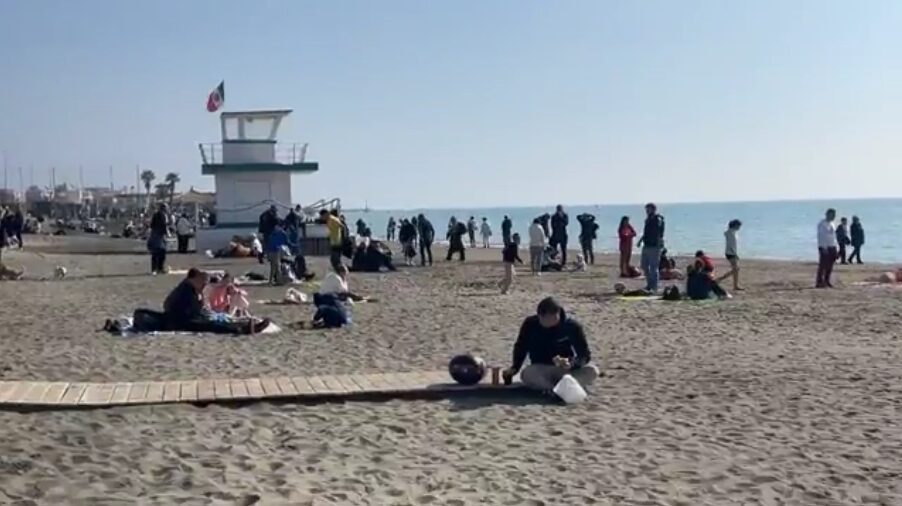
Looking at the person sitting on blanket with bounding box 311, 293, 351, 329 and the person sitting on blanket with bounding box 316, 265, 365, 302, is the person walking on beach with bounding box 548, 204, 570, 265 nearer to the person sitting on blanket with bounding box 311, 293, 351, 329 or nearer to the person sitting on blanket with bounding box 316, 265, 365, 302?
the person sitting on blanket with bounding box 316, 265, 365, 302

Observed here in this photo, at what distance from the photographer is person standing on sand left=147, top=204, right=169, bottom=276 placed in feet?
80.6

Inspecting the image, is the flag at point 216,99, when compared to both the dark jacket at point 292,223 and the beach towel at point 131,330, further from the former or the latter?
the beach towel at point 131,330

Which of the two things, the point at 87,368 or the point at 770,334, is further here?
the point at 770,334

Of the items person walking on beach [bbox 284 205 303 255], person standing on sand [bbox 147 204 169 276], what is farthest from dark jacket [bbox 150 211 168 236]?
person walking on beach [bbox 284 205 303 255]

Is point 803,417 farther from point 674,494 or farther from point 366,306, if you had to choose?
point 366,306

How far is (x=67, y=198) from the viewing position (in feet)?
444

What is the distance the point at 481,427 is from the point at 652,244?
40.2 ft

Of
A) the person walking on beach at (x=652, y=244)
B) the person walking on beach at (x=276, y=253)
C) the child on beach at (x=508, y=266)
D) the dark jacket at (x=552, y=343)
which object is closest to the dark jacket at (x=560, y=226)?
the child on beach at (x=508, y=266)

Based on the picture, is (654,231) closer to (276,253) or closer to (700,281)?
(700,281)

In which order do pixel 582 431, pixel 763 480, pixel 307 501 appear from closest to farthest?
pixel 307 501, pixel 763 480, pixel 582 431

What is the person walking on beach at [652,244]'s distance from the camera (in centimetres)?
1973

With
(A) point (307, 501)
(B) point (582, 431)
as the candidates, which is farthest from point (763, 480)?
(A) point (307, 501)

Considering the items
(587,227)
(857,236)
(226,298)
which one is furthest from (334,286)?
(857,236)

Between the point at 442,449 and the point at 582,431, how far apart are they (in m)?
1.16
